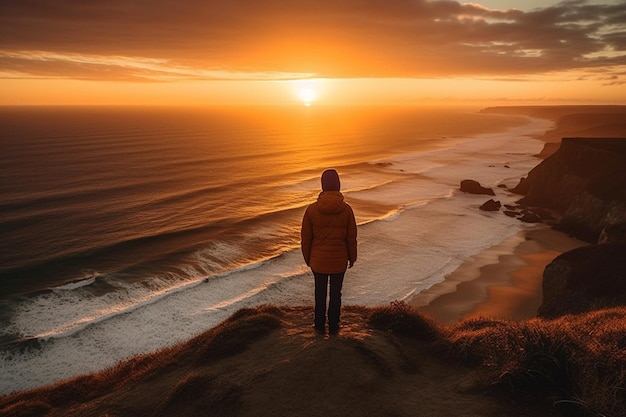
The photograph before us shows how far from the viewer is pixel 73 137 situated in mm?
101188

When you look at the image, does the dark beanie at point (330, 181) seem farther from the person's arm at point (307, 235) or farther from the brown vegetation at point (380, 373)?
the brown vegetation at point (380, 373)

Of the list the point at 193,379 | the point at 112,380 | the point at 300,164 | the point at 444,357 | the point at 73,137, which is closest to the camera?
the point at 193,379

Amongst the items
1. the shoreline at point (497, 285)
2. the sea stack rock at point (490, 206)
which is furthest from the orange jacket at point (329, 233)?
the sea stack rock at point (490, 206)

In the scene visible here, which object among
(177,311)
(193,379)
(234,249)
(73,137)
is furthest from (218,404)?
(73,137)

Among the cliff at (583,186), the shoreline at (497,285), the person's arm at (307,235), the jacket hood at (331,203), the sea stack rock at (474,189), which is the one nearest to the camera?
the jacket hood at (331,203)

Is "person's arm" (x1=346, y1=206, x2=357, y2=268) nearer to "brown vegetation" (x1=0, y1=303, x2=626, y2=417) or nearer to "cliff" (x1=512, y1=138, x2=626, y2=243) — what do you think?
"brown vegetation" (x1=0, y1=303, x2=626, y2=417)

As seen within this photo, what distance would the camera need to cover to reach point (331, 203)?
7.64m

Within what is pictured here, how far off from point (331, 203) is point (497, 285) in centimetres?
2066

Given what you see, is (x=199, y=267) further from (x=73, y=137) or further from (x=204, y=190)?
(x=73, y=137)

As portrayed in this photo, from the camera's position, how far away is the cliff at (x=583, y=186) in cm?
3256

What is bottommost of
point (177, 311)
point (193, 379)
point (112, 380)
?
point (177, 311)

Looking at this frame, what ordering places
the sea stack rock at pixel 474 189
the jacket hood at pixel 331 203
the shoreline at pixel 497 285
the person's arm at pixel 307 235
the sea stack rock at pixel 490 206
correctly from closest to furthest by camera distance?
the jacket hood at pixel 331 203
the person's arm at pixel 307 235
the shoreline at pixel 497 285
the sea stack rock at pixel 490 206
the sea stack rock at pixel 474 189

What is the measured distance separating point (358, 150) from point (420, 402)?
89787 millimetres

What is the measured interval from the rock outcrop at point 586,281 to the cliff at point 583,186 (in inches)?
498
